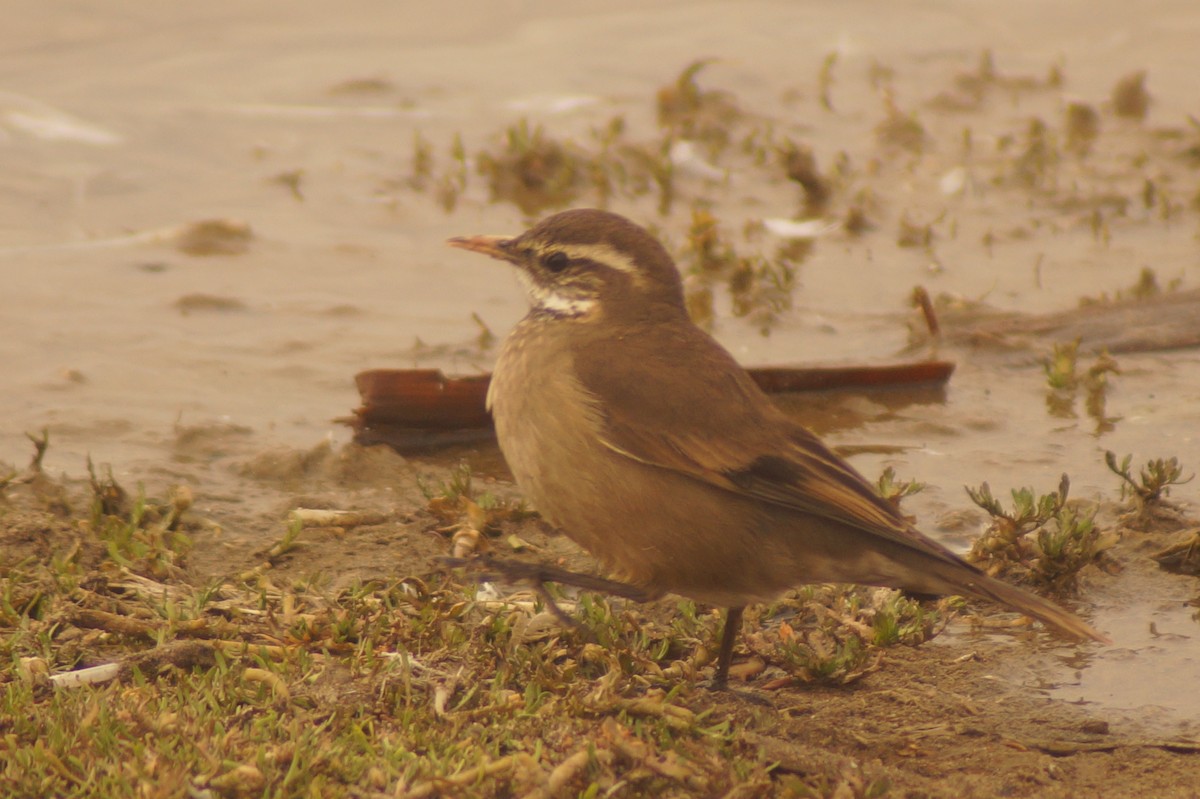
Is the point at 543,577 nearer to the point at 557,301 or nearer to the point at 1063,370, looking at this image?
the point at 557,301

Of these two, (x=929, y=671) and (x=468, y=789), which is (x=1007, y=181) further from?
(x=468, y=789)

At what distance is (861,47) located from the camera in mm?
14500

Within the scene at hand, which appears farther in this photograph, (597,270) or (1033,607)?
(597,270)

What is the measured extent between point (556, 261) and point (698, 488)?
1.26m

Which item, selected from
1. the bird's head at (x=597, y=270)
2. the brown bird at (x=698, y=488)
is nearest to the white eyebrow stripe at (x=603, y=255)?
the bird's head at (x=597, y=270)

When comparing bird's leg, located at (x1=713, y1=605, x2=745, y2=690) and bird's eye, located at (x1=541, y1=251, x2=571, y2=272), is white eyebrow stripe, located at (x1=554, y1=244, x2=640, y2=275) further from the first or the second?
bird's leg, located at (x1=713, y1=605, x2=745, y2=690)

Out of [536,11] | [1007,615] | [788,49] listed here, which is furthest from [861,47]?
[1007,615]

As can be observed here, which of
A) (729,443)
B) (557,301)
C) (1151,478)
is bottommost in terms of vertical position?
(1151,478)

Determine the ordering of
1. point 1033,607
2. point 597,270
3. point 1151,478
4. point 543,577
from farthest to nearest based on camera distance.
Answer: point 1151,478 → point 597,270 → point 543,577 → point 1033,607

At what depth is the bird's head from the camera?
19.5 feet

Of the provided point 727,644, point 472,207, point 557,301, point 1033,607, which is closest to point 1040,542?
point 1033,607

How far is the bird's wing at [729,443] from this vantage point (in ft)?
16.7

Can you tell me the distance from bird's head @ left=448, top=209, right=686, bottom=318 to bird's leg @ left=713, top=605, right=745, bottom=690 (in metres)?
1.21

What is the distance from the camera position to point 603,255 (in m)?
6.02
